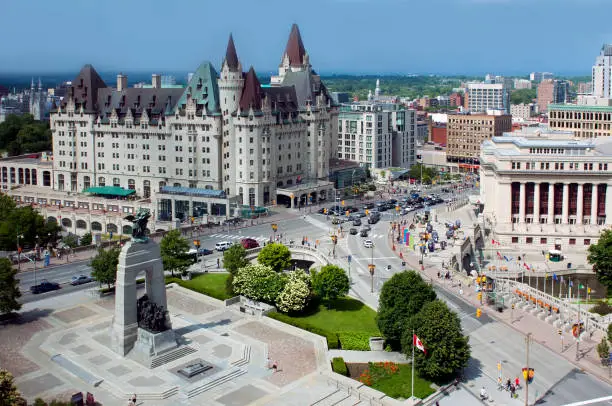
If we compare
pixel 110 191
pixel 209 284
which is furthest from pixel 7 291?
pixel 110 191

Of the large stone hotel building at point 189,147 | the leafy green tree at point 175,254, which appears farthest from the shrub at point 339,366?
the large stone hotel building at point 189,147

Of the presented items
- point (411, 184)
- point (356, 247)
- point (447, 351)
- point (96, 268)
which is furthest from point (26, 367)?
point (411, 184)

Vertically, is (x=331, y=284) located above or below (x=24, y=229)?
below

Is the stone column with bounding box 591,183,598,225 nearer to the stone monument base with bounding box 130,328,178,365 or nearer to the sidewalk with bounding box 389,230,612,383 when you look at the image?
the sidewalk with bounding box 389,230,612,383

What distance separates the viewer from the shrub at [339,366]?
222 ft

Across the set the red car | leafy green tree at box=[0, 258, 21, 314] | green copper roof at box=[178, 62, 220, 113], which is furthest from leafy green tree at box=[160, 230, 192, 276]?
green copper roof at box=[178, 62, 220, 113]

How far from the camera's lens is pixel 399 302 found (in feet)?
238

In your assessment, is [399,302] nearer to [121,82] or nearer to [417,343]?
[417,343]

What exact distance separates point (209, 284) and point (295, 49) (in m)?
96.6

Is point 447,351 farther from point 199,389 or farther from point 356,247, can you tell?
point 356,247

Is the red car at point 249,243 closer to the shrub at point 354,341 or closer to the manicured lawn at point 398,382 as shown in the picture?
the shrub at point 354,341

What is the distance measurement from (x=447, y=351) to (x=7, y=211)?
89708mm

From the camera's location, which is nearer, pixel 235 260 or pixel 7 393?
pixel 7 393

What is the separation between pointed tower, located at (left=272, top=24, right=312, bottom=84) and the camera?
179 meters
